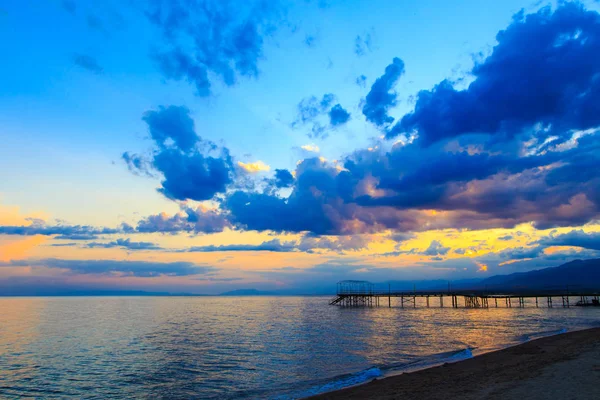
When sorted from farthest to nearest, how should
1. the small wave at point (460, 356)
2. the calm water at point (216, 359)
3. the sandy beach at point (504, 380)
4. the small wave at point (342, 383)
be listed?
the small wave at point (460, 356)
the calm water at point (216, 359)
the small wave at point (342, 383)
the sandy beach at point (504, 380)

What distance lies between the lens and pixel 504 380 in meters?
18.1

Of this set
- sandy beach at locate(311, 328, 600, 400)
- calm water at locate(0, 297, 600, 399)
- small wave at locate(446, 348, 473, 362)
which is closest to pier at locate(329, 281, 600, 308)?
calm water at locate(0, 297, 600, 399)

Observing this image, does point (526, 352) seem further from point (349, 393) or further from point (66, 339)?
point (66, 339)

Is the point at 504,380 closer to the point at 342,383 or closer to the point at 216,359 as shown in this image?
the point at 342,383

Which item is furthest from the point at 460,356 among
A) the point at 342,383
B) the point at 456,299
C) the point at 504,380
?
the point at 456,299

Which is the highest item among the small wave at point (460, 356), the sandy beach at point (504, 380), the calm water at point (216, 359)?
the sandy beach at point (504, 380)

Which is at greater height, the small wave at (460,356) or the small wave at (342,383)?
the small wave at (460,356)

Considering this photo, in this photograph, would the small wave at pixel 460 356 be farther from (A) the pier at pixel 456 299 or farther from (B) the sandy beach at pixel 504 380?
(A) the pier at pixel 456 299

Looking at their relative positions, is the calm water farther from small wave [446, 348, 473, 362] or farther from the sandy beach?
the sandy beach

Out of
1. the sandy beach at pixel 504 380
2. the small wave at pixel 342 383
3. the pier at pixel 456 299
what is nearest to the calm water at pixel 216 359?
the small wave at pixel 342 383

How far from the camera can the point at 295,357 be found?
1267 inches

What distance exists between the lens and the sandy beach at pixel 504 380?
15.3 meters

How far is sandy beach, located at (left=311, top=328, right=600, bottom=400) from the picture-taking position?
50.2ft

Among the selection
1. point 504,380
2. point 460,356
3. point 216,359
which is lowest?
point 216,359
